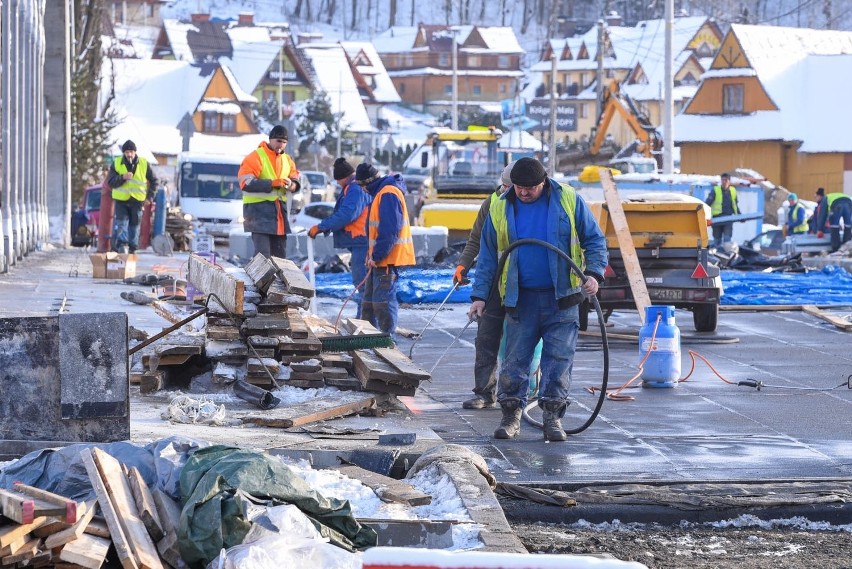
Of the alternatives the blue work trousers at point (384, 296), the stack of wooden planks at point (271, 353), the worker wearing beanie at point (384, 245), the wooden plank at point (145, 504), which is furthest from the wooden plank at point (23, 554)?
the blue work trousers at point (384, 296)

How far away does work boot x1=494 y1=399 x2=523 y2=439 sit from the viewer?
9.57m

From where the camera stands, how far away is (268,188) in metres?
15.4

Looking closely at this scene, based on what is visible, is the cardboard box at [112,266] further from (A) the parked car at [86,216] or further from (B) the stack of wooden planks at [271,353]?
(A) the parked car at [86,216]

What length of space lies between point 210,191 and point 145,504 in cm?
3112

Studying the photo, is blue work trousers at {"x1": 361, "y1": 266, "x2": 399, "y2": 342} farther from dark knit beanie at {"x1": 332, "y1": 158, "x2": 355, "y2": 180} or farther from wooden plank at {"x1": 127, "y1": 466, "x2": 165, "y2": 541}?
wooden plank at {"x1": 127, "y1": 466, "x2": 165, "y2": 541}

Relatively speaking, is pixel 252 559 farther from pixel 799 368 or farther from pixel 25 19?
pixel 25 19

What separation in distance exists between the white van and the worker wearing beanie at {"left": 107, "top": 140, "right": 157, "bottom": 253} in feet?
39.5

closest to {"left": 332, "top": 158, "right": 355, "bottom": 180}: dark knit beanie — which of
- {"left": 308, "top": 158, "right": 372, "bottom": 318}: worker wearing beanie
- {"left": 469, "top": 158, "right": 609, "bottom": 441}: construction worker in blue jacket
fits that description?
{"left": 308, "top": 158, "right": 372, "bottom": 318}: worker wearing beanie

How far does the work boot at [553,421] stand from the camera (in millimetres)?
9516

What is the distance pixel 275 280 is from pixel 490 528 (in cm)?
490

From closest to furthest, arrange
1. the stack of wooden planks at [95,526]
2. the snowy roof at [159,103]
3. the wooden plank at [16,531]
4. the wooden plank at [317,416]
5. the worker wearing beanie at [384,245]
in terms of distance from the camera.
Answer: the wooden plank at [16,531] < the stack of wooden planks at [95,526] < the wooden plank at [317,416] < the worker wearing beanie at [384,245] < the snowy roof at [159,103]

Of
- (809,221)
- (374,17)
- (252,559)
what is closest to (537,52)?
(374,17)

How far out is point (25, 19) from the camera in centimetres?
2572

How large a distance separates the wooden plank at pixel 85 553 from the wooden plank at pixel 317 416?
336 centimetres
